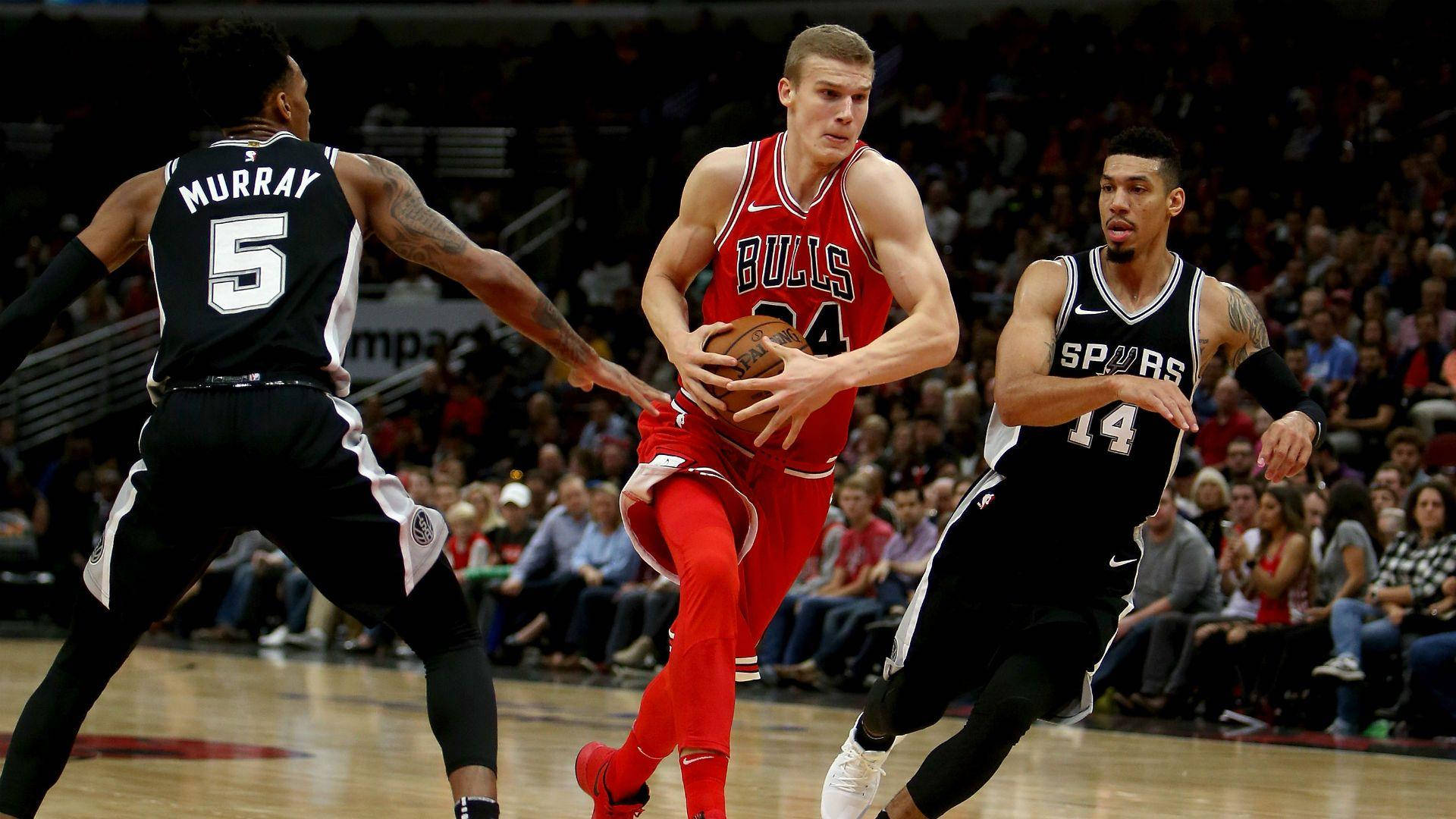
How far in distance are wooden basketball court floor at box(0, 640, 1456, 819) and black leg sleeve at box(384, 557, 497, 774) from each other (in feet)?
5.82

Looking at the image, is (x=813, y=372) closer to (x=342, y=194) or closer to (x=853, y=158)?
(x=853, y=158)

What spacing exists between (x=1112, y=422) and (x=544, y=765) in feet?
10.4

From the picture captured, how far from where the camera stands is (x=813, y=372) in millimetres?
4438

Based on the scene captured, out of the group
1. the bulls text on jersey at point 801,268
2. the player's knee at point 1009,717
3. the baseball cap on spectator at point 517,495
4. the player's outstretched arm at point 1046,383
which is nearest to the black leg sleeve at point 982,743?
the player's knee at point 1009,717

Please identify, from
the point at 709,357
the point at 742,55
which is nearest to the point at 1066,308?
the point at 709,357

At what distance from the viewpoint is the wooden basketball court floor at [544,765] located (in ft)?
19.1

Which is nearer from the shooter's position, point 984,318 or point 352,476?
point 352,476

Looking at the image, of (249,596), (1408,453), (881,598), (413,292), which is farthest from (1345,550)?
(413,292)

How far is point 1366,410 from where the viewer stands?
11.4 m

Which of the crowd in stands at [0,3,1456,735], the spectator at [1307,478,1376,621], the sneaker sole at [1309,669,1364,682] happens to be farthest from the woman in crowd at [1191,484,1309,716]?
the sneaker sole at [1309,669,1364,682]

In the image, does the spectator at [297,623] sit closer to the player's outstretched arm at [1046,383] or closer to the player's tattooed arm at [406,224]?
the player's outstretched arm at [1046,383]

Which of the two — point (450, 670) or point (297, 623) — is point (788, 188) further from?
point (297, 623)

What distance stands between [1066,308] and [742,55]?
597 inches

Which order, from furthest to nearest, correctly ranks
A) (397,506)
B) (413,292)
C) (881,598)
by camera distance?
(413,292) → (881,598) → (397,506)
